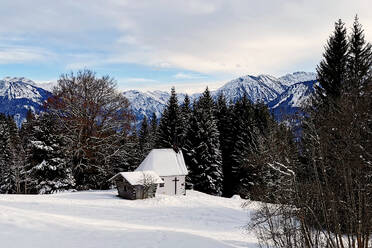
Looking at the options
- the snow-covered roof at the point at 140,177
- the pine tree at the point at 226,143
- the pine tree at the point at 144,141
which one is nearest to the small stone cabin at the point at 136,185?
the snow-covered roof at the point at 140,177

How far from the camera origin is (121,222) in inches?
675

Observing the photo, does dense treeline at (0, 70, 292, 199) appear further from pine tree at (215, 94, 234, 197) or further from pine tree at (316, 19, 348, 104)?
pine tree at (316, 19, 348, 104)

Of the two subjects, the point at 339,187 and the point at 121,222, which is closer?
the point at 339,187

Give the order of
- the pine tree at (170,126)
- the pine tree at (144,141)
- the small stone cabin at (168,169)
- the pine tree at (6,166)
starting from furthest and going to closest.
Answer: the pine tree at (144,141) → the pine tree at (6,166) → the pine tree at (170,126) → the small stone cabin at (168,169)

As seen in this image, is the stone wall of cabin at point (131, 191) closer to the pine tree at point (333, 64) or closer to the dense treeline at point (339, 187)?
the pine tree at point (333, 64)

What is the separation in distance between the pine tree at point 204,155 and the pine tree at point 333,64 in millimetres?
17800

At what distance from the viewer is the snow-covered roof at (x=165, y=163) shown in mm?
32219

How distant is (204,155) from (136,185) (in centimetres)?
1250

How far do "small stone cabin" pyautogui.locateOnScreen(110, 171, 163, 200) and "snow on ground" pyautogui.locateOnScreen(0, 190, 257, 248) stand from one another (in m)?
1.00

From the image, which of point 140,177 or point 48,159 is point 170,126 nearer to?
point 140,177

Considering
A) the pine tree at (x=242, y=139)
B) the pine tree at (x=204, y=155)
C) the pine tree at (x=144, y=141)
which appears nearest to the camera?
the pine tree at (x=242, y=139)

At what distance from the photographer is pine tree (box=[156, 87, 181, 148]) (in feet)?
133

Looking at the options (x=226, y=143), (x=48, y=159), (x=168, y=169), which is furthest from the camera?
(x=226, y=143)

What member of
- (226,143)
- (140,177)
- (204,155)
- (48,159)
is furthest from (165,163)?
(48,159)
